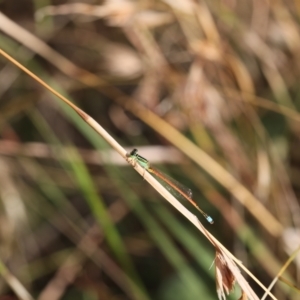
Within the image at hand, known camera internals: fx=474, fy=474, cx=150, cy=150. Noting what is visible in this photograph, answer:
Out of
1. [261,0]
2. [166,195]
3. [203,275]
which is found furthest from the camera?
[261,0]

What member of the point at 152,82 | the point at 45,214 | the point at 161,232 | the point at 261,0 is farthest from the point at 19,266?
the point at 261,0

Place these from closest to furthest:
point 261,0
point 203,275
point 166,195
Answer: point 166,195
point 203,275
point 261,0

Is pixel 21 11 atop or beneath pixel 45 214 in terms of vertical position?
atop

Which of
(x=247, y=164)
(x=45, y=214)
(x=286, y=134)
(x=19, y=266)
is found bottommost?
(x=19, y=266)

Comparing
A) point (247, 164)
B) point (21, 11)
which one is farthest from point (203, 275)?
point (21, 11)

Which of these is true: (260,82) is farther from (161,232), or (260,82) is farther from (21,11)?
(21,11)

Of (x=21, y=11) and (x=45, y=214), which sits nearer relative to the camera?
(x=45, y=214)

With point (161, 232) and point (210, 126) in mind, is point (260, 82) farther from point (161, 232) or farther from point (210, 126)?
point (161, 232)
